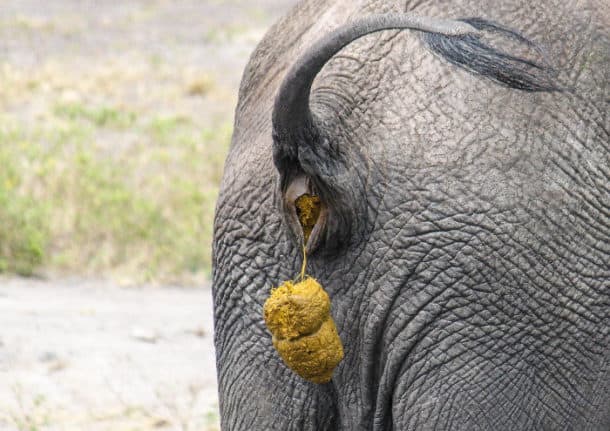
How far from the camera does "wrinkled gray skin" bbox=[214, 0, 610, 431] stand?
2418 mm

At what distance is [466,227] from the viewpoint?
7.89 feet

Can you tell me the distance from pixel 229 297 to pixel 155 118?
26.4ft

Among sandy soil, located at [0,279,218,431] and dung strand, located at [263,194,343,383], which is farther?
sandy soil, located at [0,279,218,431]

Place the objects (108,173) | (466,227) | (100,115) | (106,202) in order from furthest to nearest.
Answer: (100,115), (108,173), (106,202), (466,227)

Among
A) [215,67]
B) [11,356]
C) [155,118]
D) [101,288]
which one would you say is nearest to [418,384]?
[11,356]

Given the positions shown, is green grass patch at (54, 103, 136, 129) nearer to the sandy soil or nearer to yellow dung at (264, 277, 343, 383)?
the sandy soil

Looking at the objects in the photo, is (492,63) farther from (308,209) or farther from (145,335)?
(145,335)

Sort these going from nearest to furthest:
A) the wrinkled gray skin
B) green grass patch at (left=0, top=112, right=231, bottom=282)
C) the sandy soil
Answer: the wrinkled gray skin → the sandy soil → green grass patch at (left=0, top=112, right=231, bottom=282)

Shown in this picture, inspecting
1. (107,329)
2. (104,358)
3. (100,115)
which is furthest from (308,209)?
(100,115)

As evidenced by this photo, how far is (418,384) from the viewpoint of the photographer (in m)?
2.49

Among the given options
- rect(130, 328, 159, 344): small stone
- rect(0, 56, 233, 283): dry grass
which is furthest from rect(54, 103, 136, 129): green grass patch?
rect(130, 328, 159, 344): small stone

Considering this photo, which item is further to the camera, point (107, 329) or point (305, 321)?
point (107, 329)

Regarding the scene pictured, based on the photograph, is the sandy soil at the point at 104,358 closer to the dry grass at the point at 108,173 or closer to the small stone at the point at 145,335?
the small stone at the point at 145,335

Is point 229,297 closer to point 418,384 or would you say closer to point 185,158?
point 418,384
